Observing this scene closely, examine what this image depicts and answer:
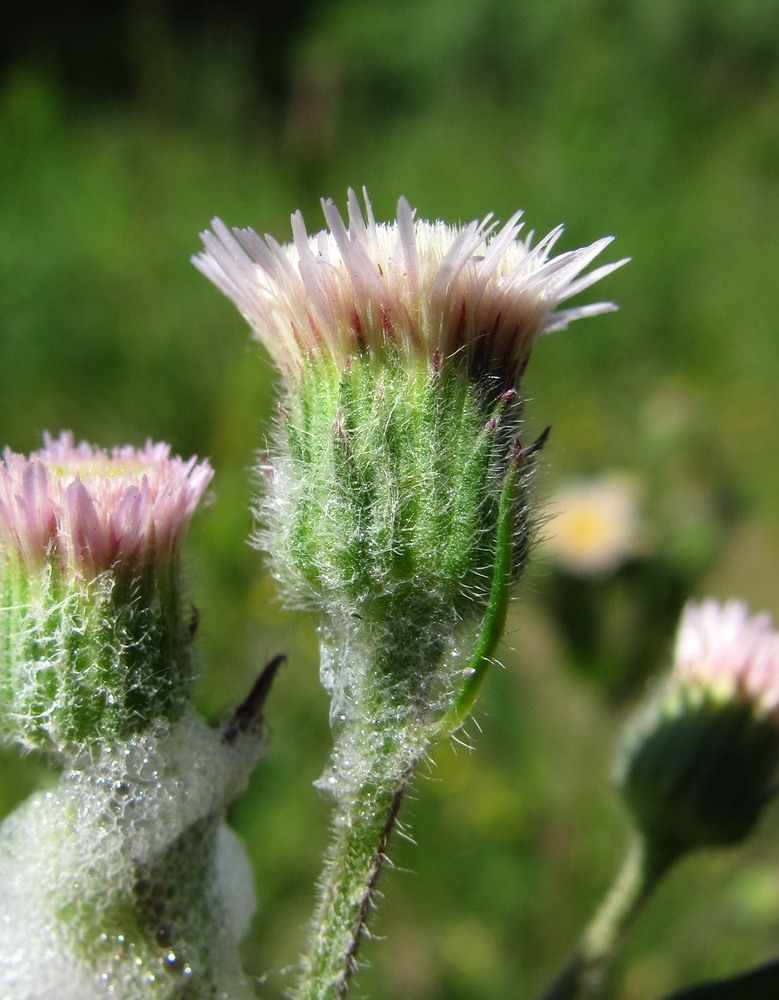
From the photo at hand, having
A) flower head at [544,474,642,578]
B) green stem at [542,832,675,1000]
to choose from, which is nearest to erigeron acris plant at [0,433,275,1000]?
green stem at [542,832,675,1000]

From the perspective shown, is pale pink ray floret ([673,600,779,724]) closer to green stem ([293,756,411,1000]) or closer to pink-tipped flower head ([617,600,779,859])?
pink-tipped flower head ([617,600,779,859])

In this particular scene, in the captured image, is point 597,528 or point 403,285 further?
point 597,528

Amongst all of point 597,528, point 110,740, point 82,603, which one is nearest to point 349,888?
point 110,740

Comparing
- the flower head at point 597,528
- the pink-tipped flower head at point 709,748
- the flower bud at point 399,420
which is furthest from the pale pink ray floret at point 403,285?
the flower head at point 597,528

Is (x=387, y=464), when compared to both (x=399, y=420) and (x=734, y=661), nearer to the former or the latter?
(x=399, y=420)

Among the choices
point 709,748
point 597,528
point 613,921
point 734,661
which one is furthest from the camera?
point 597,528

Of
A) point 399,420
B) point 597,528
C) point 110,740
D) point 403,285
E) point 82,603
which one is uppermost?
point 597,528
